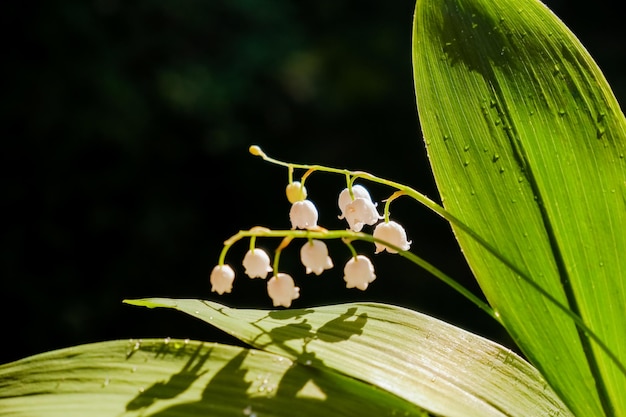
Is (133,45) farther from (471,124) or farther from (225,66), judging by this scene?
(471,124)

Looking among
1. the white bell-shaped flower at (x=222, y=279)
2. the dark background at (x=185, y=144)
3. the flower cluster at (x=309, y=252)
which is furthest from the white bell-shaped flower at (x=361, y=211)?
the dark background at (x=185, y=144)

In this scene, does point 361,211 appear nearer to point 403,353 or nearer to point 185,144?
point 403,353

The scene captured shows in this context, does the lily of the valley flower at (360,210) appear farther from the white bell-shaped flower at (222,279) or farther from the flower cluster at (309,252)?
the white bell-shaped flower at (222,279)

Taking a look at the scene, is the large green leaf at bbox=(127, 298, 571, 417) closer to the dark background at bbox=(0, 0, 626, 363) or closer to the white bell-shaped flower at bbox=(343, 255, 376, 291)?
the white bell-shaped flower at bbox=(343, 255, 376, 291)

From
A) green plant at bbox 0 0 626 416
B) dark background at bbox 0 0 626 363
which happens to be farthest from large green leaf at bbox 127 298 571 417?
dark background at bbox 0 0 626 363

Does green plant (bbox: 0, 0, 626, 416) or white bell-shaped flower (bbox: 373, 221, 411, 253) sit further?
white bell-shaped flower (bbox: 373, 221, 411, 253)

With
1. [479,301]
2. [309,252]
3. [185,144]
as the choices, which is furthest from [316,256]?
[185,144]
